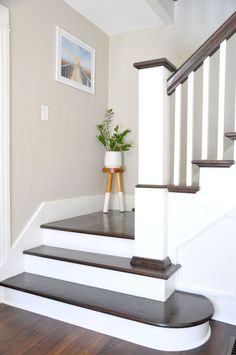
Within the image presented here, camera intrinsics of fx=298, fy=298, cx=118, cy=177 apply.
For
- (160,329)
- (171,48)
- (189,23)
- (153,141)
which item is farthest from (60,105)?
(160,329)

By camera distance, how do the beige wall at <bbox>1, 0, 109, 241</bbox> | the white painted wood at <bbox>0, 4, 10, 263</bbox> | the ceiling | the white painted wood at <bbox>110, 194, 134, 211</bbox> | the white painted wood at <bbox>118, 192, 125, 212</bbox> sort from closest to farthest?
the white painted wood at <bbox>0, 4, 10, 263</bbox>, the beige wall at <bbox>1, 0, 109, 241</bbox>, the ceiling, the white painted wood at <bbox>118, 192, 125, 212</bbox>, the white painted wood at <bbox>110, 194, 134, 211</bbox>

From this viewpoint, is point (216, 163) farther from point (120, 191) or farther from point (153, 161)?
point (120, 191)

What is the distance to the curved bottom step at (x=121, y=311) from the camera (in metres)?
1.62

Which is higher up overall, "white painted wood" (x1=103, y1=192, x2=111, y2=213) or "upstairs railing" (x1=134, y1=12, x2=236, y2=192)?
"upstairs railing" (x1=134, y1=12, x2=236, y2=192)

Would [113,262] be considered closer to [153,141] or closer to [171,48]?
[153,141]

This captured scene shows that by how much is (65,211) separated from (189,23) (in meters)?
2.34

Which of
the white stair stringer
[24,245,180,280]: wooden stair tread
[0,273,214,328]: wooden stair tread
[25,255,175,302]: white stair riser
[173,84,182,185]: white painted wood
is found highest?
[173,84,182,185]: white painted wood

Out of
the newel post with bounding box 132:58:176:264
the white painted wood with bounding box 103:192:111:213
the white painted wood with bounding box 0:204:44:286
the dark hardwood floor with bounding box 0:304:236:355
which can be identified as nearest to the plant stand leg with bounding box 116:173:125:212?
the white painted wood with bounding box 103:192:111:213

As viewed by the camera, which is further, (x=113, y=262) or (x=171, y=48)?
(x=171, y=48)

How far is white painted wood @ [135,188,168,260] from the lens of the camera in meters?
1.92

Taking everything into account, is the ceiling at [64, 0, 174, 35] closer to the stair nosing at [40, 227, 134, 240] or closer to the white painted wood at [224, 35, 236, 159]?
the white painted wood at [224, 35, 236, 159]

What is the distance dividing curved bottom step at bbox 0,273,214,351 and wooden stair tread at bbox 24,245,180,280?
16 cm

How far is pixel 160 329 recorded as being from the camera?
1610 mm

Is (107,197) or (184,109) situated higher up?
(184,109)
